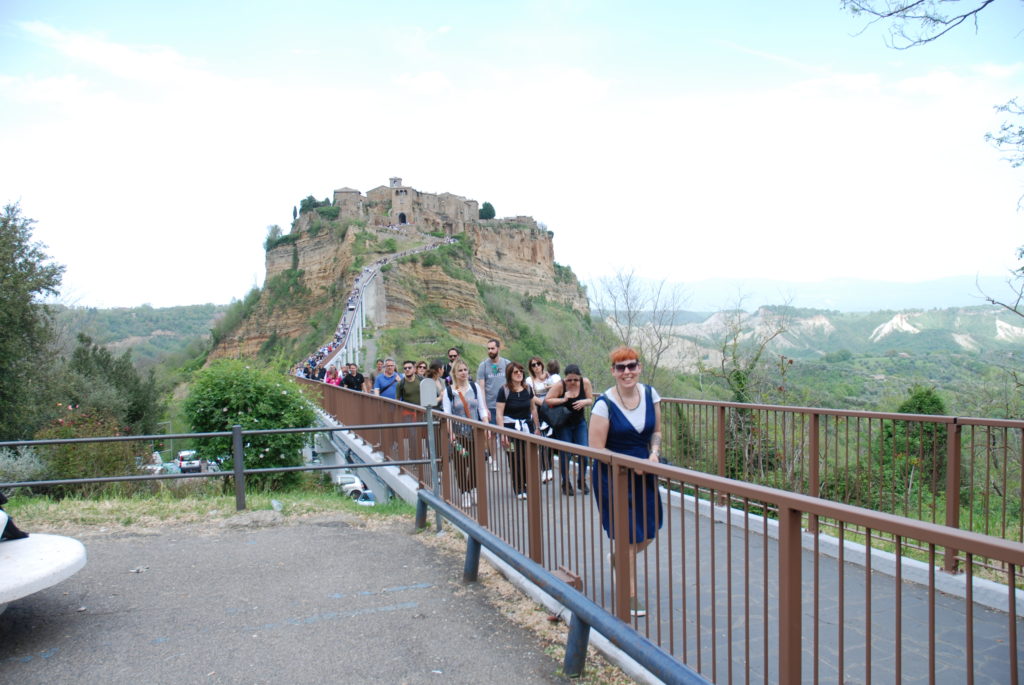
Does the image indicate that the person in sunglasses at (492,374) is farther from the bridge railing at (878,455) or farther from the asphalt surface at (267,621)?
the asphalt surface at (267,621)

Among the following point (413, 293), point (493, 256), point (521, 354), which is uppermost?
point (493, 256)

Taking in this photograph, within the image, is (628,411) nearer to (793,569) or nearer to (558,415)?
(793,569)

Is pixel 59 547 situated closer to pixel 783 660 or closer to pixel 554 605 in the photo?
pixel 554 605

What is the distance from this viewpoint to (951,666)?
12.3 feet

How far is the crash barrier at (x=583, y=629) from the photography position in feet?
10.4

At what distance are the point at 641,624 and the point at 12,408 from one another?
2508 cm

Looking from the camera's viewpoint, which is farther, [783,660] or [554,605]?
[554,605]

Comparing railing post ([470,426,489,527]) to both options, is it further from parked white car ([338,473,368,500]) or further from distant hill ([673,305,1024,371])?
distant hill ([673,305,1024,371])

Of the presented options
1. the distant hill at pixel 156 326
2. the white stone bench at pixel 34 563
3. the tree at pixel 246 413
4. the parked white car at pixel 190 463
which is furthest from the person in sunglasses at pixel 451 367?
the distant hill at pixel 156 326

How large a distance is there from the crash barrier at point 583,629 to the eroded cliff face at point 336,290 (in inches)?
2418

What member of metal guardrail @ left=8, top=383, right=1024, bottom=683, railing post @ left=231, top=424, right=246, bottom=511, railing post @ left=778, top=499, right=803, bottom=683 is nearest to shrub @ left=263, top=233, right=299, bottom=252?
railing post @ left=231, top=424, right=246, bottom=511

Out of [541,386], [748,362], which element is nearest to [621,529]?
[541,386]

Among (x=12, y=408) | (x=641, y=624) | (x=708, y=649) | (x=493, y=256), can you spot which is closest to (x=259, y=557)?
(x=641, y=624)

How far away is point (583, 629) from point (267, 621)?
7.71 ft
